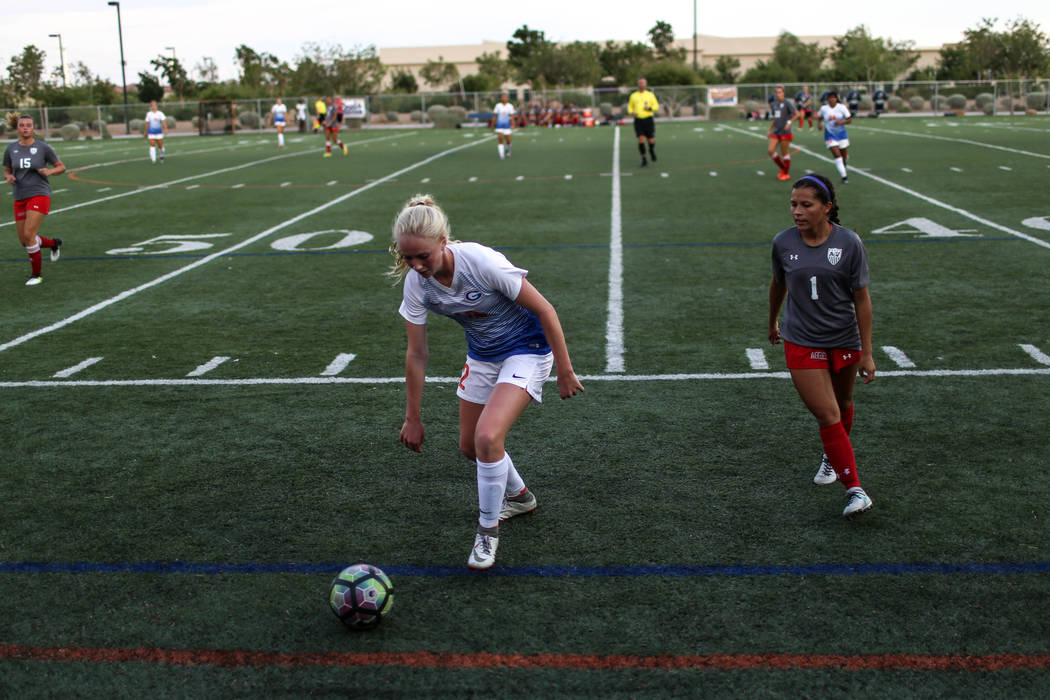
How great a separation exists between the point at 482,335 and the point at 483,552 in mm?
1036

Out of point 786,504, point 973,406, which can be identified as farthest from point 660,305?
point 786,504

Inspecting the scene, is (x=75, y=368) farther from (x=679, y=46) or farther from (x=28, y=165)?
(x=679, y=46)

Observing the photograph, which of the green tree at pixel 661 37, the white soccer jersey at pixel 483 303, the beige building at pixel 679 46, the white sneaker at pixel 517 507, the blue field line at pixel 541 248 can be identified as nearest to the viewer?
the white soccer jersey at pixel 483 303

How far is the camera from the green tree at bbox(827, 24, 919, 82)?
8762 cm

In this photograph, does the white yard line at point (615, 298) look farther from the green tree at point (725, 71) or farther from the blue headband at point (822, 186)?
the green tree at point (725, 71)

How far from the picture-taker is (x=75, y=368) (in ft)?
28.8

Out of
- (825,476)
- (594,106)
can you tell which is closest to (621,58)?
(594,106)

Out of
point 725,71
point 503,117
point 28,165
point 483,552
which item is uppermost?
point 725,71

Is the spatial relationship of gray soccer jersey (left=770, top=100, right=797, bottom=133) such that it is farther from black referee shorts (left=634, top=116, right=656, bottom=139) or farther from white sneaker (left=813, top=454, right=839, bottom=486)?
white sneaker (left=813, top=454, right=839, bottom=486)

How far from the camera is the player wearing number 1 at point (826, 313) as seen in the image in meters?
5.22

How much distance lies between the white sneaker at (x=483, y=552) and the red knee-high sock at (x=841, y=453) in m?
1.81

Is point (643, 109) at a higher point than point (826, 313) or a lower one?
higher

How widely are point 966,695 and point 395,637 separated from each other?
2.21 m

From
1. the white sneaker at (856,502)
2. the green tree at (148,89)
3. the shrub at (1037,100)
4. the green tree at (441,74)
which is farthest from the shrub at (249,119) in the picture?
the white sneaker at (856,502)
